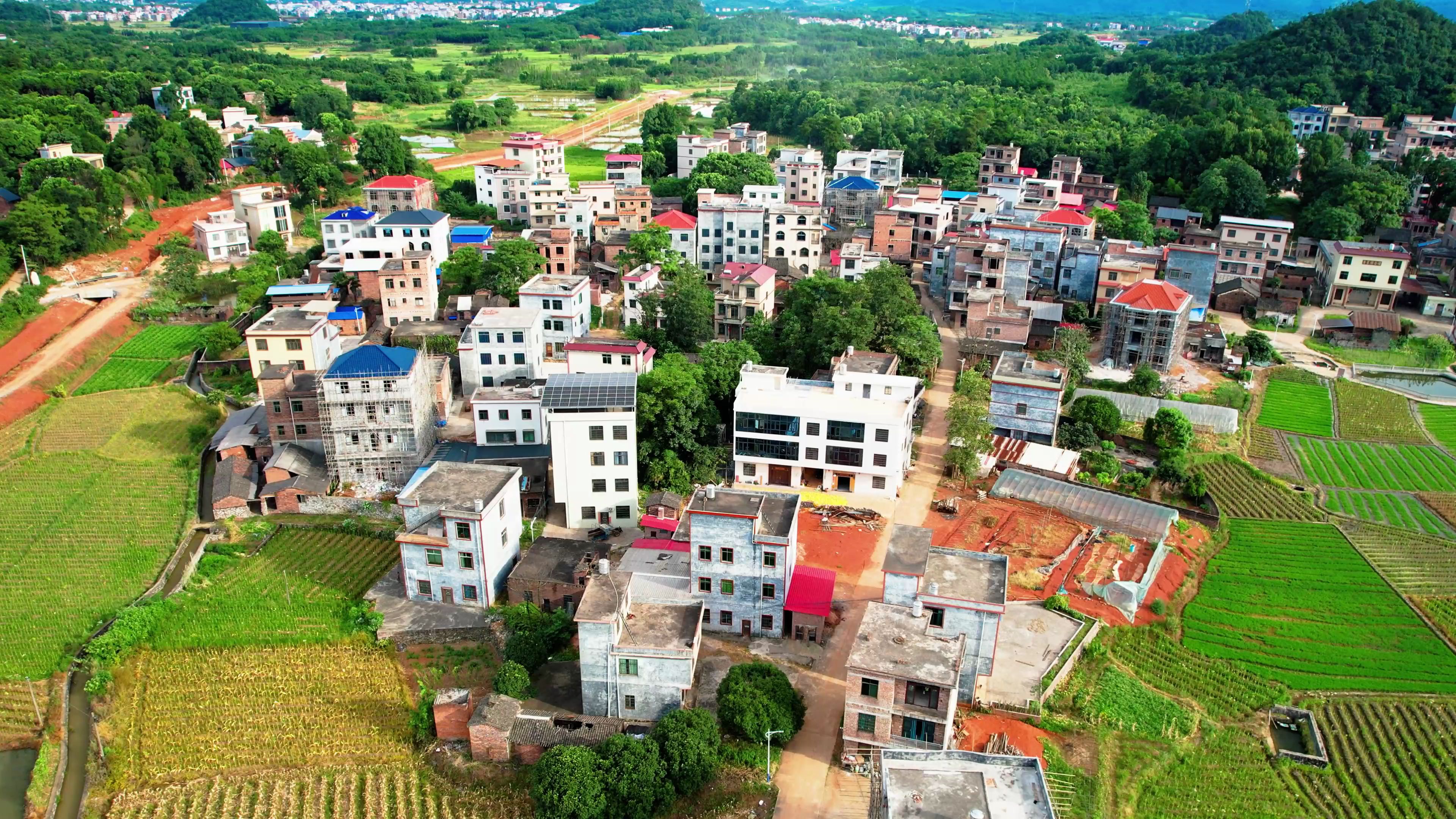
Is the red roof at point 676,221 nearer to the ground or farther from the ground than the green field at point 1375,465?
farther from the ground

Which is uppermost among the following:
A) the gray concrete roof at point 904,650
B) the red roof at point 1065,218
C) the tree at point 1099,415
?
the red roof at point 1065,218

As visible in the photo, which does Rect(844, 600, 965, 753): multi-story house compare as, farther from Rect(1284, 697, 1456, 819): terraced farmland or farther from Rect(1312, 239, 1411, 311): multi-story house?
Rect(1312, 239, 1411, 311): multi-story house

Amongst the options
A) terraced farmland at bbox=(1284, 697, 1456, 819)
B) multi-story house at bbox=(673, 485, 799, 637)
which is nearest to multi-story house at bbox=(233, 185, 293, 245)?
multi-story house at bbox=(673, 485, 799, 637)

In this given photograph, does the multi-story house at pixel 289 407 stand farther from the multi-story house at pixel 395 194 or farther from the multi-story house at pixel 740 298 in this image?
the multi-story house at pixel 395 194

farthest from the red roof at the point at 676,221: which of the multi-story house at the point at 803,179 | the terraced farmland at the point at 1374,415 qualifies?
the terraced farmland at the point at 1374,415

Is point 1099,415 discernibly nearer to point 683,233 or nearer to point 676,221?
point 683,233

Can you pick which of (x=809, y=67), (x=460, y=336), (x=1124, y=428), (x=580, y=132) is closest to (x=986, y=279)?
(x=1124, y=428)
